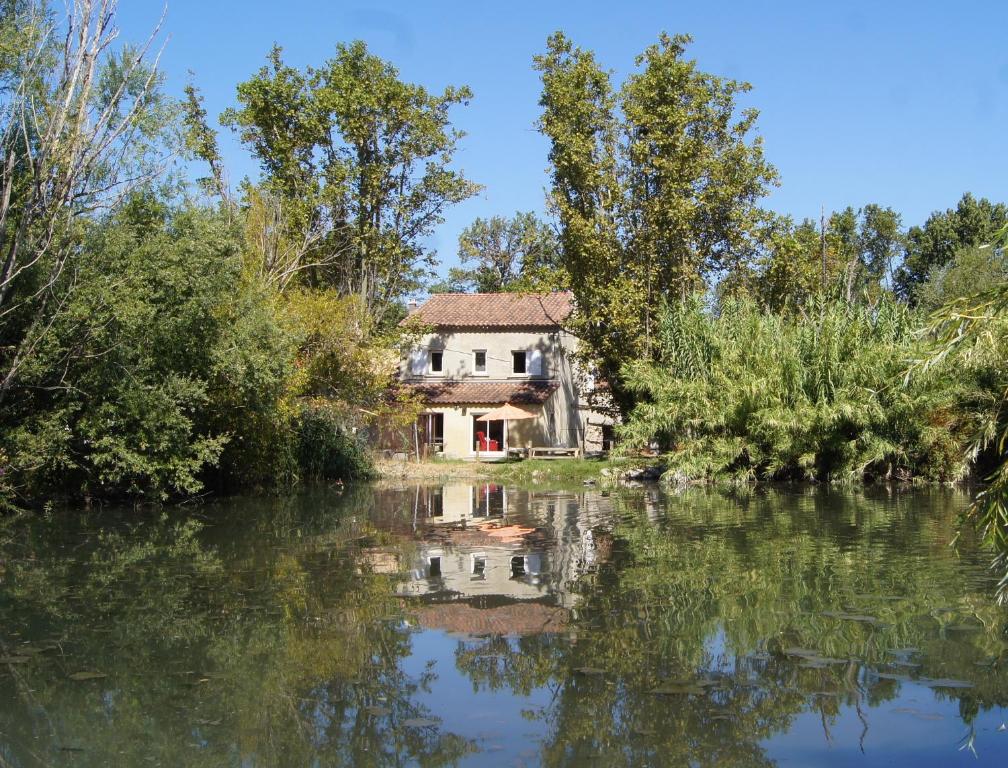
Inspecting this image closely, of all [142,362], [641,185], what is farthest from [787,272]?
[142,362]

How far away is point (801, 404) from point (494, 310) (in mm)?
22630

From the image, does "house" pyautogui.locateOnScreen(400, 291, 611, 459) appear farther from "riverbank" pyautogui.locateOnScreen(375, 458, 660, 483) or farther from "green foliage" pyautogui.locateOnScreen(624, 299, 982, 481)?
"green foliage" pyautogui.locateOnScreen(624, 299, 982, 481)

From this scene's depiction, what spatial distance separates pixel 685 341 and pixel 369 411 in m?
12.2

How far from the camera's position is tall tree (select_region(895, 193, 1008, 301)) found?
68.2m

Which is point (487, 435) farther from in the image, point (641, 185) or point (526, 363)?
point (641, 185)

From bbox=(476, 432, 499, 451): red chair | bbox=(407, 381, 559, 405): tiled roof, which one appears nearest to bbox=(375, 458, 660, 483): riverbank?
bbox=(407, 381, 559, 405): tiled roof

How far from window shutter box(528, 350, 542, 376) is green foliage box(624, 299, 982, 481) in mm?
15772

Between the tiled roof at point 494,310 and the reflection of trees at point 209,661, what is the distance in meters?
33.8

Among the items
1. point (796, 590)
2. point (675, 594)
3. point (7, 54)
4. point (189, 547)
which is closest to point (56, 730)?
point (675, 594)

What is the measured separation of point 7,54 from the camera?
19.4 m

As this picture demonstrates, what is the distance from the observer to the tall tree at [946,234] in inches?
2685

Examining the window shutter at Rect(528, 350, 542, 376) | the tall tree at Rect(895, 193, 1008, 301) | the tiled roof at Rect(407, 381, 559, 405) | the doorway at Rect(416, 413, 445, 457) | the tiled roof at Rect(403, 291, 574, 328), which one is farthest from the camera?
the tall tree at Rect(895, 193, 1008, 301)

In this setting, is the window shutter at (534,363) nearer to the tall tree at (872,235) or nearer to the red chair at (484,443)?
the red chair at (484,443)

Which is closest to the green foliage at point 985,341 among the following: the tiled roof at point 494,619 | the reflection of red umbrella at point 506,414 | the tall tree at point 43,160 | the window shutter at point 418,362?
the tiled roof at point 494,619
